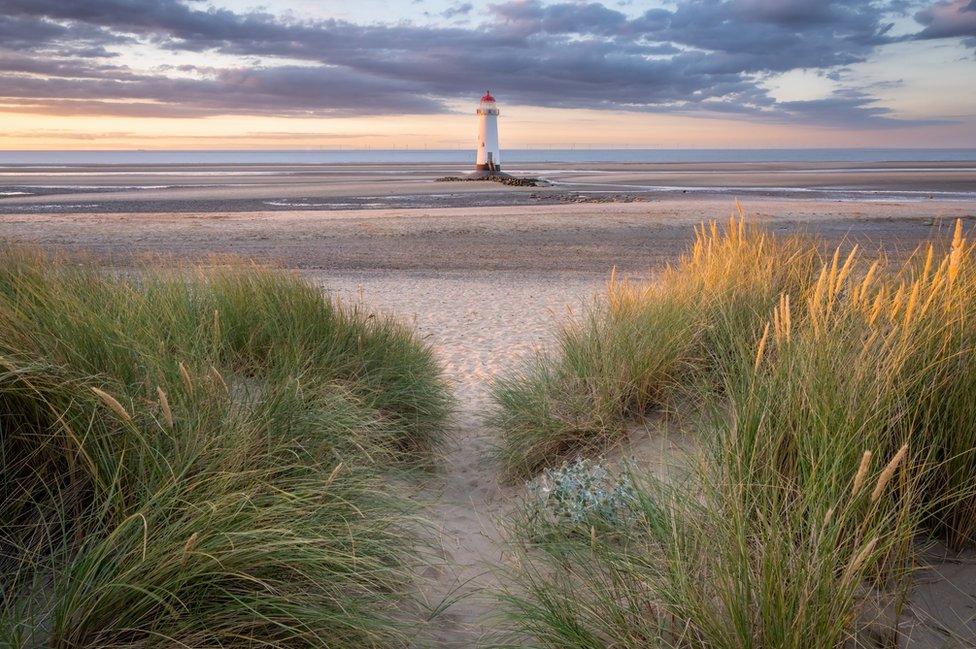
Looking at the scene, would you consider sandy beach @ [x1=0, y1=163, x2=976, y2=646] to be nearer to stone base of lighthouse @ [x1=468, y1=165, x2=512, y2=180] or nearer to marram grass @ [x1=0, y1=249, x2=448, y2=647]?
marram grass @ [x1=0, y1=249, x2=448, y2=647]

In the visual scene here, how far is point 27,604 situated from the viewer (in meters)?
2.57

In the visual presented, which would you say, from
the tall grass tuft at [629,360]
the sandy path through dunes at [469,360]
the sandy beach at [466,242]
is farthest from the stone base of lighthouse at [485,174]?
the tall grass tuft at [629,360]

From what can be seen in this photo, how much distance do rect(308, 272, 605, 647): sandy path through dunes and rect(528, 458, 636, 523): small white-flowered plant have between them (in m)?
0.29

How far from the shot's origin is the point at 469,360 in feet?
26.6

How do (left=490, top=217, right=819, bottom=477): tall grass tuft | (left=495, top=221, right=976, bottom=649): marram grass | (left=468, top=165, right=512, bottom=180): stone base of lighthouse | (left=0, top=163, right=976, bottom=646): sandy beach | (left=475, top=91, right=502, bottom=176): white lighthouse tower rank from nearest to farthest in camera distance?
(left=495, top=221, right=976, bottom=649): marram grass < (left=0, top=163, right=976, bottom=646): sandy beach < (left=490, top=217, right=819, bottom=477): tall grass tuft < (left=468, top=165, right=512, bottom=180): stone base of lighthouse < (left=475, top=91, right=502, bottom=176): white lighthouse tower

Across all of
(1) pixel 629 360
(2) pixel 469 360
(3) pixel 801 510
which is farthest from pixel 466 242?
(3) pixel 801 510

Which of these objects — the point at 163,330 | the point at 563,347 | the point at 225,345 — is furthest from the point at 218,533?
the point at 563,347

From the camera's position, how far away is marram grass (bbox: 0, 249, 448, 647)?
8.03ft

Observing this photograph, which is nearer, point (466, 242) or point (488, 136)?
point (466, 242)

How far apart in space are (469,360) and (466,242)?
11612 millimetres

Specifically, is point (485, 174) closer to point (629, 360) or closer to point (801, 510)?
point (629, 360)

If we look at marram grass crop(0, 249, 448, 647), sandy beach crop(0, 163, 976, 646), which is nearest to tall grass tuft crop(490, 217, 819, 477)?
sandy beach crop(0, 163, 976, 646)

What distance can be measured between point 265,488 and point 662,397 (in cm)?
274

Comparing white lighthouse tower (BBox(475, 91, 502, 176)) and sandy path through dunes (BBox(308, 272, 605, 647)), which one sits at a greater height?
white lighthouse tower (BBox(475, 91, 502, 176))
